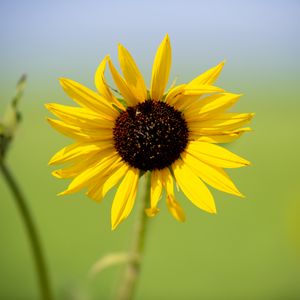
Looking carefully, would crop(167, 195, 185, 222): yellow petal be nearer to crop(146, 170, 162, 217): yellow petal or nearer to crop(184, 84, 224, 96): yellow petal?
crop(146, 170, 162, 217): yellow petal

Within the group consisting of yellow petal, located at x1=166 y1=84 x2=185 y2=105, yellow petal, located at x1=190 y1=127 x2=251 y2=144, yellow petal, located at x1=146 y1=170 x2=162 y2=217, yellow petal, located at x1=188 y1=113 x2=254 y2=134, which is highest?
yellow petal, located at x1=166 y1=84 x2=185 y2=105

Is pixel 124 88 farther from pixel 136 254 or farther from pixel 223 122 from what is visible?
pixel 136 254

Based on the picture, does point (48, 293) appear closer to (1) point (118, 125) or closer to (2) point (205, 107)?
(1) point (118, 125)

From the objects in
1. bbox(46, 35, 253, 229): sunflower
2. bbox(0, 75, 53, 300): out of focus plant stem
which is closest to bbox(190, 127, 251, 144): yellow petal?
bbox(46, 35, 253, 229): sunflower

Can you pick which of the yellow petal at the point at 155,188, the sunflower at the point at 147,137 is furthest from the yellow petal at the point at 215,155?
the yellow petal at the point at 155,188

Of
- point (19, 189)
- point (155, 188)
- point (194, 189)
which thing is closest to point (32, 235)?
point (19, 189)

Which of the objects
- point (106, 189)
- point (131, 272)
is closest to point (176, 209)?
point (106, 189)
